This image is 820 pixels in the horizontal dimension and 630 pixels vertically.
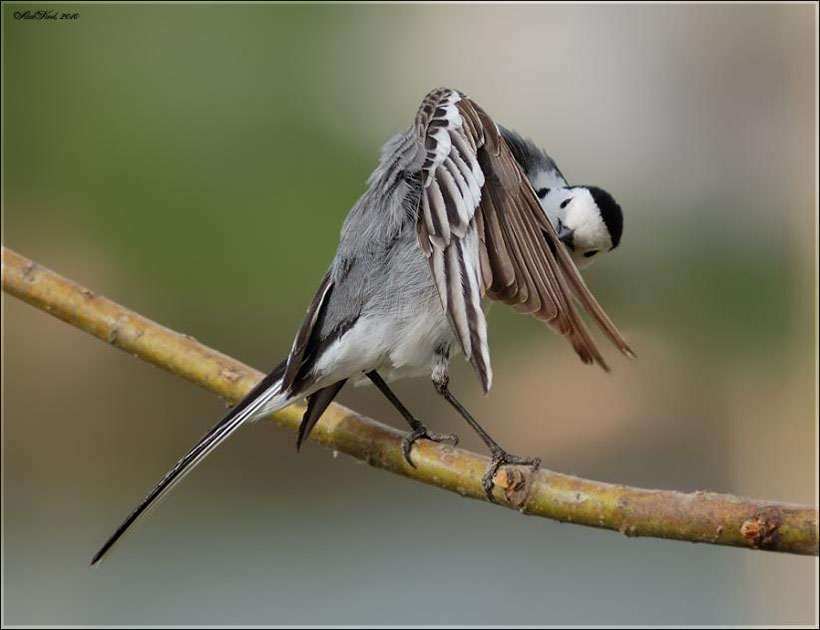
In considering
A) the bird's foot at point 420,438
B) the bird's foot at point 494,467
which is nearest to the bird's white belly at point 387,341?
the bird's foot at point 420,438

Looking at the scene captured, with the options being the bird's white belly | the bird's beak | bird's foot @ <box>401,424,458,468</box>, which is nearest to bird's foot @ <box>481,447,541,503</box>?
bird's foot @ <box>401,424,458,468</box>

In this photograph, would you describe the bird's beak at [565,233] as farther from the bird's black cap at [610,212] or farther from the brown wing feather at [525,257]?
the brown wing feather at [525,257]

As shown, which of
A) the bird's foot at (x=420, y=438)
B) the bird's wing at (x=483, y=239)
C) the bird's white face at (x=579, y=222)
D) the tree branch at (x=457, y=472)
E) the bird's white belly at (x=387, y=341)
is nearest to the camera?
the tree branch at (x=457, y=472)

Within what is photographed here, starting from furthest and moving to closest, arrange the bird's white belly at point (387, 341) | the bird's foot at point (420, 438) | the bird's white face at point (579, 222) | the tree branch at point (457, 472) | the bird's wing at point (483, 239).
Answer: the bird's white face at point (579, 222), the bird's white belly at point (387, 341), the bird's foot at point (420, 438), the bird's wing at point (483, 239), the tree branch at point (457, 472)

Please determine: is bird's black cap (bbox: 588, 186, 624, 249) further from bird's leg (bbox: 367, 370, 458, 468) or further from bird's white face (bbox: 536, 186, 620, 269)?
bird's leg (bbox: 367, 370, 458, 468)

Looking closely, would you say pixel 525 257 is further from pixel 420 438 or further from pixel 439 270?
pixel 420 438

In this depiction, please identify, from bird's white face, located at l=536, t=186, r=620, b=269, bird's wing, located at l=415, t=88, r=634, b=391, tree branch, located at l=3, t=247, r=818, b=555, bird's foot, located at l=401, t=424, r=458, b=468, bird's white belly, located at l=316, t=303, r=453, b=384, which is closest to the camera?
tree branch, located at l=3, t=247, r=818, b=555
